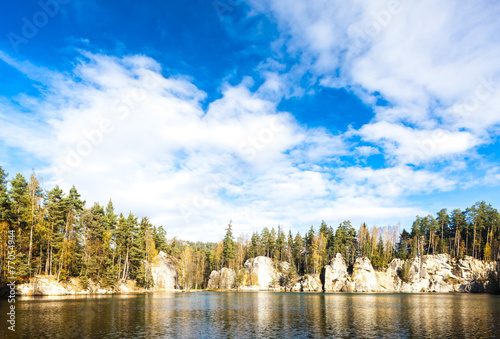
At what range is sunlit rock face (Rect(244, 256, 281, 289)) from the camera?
160m

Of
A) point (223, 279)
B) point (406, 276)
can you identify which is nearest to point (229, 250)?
point (223, 279)

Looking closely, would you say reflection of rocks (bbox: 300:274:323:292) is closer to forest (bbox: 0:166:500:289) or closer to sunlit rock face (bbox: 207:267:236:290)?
forest (bbox: 0:166:500:289)

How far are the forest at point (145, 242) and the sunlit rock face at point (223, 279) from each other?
13.3 feet

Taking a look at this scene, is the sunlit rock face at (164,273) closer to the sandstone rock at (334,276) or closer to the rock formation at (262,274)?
the rock formation at (262,274)

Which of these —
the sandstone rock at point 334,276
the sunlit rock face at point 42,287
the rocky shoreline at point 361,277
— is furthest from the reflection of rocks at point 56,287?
the sandstone rock at point 334,276

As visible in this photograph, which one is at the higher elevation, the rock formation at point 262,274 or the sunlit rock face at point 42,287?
the sunlit rock face at point 42,287

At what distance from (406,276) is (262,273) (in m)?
73.4

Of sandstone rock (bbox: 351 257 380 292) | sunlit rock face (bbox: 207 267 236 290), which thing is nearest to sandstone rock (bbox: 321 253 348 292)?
sandstone rock (bbox: 351 257 380 292)

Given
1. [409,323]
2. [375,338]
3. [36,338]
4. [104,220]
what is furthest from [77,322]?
[104,220]

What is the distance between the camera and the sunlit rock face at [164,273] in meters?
135

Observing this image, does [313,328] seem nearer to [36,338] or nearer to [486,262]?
[36,338]

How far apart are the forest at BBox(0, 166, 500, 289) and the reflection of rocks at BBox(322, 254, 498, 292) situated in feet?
20.1

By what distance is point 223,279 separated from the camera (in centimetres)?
16538

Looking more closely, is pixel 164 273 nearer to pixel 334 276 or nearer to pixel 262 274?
pixel 262 274
